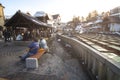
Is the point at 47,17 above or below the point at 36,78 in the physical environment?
above

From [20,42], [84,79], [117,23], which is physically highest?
[117,23]

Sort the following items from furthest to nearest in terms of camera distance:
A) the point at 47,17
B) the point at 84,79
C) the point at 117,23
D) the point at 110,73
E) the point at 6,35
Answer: the point at 117,23, the point at 47,17, the point at 6,35, the point at 84,79, the point at 110,73

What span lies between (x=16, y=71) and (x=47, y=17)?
26242 mm

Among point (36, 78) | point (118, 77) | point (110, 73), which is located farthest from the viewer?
point (36, 78)

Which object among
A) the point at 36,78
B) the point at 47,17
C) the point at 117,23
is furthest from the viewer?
the point at 117,23

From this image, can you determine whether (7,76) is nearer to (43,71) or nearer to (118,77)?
(43,71)

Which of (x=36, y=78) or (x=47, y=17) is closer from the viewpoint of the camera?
(x=36, y=78)

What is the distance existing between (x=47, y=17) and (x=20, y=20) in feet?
50.4

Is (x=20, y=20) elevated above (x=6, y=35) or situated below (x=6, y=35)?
above

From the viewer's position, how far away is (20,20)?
1742 cm

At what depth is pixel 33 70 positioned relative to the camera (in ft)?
23.7

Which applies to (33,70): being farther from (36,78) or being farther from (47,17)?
(47,17)

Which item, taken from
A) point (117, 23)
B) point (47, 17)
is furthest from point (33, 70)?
point (117, 23)

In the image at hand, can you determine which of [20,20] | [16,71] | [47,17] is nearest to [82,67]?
[16,71]
